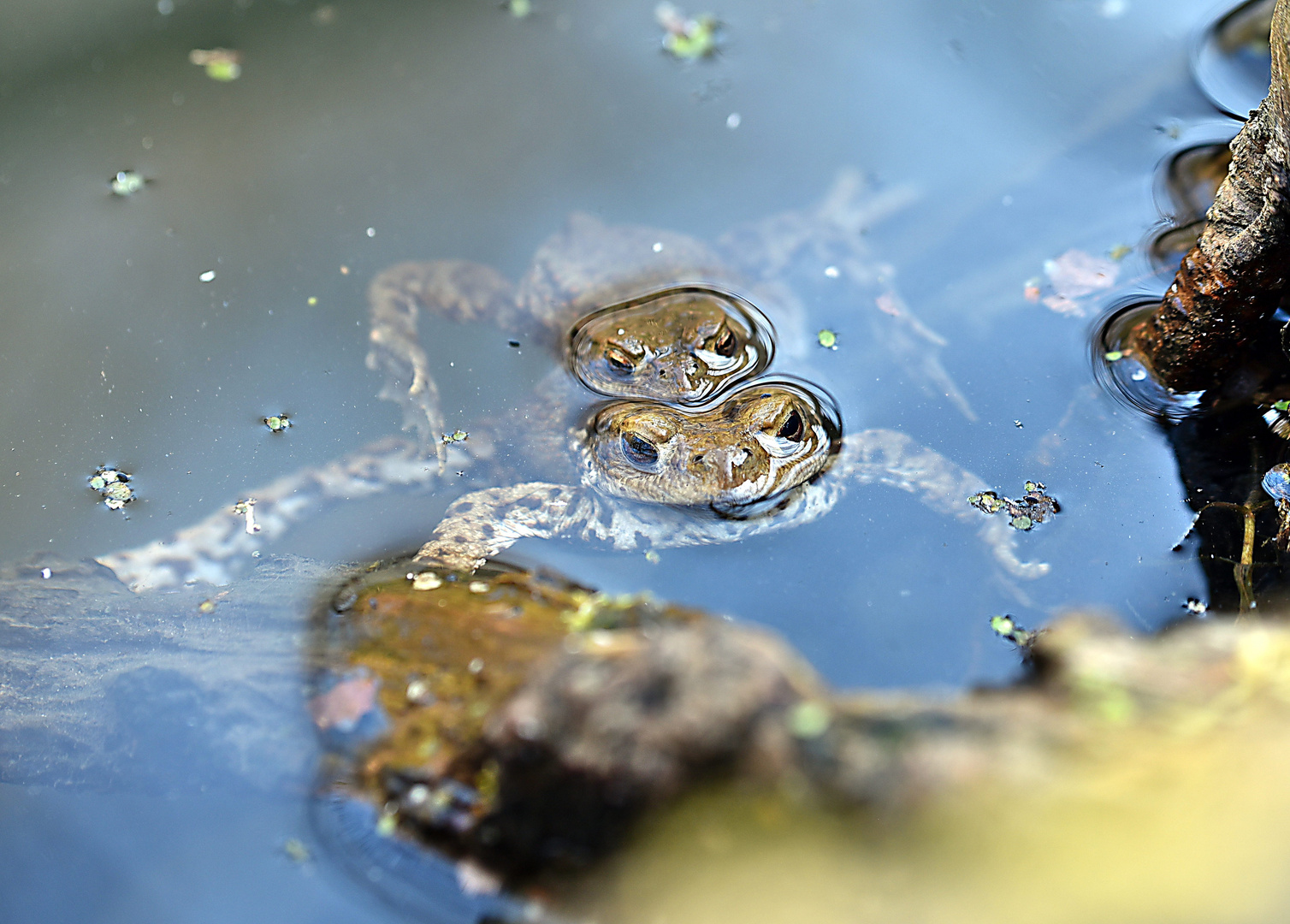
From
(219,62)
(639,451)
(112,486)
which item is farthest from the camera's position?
(219,62)

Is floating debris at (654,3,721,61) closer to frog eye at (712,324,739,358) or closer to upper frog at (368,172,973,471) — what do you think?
upper frog at (368,172,973,471)

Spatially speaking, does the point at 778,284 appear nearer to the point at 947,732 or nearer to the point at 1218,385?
the point at 1218,385

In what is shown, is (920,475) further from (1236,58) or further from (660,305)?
(1236,58)

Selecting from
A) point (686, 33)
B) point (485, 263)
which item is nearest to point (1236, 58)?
point (686, 33)

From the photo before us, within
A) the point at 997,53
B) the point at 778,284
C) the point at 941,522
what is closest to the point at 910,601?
the point at 941,522

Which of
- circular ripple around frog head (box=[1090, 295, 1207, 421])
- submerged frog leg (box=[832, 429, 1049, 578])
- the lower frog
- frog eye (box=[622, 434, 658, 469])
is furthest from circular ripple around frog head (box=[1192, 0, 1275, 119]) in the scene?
frog eye (box=[622, 434, 658, 469])

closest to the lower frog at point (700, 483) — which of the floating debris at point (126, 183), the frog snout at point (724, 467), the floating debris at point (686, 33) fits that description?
the frog snout at point (724, 467)

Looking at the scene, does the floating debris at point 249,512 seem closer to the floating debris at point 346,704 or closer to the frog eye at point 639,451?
the floating debris at point 346,704
